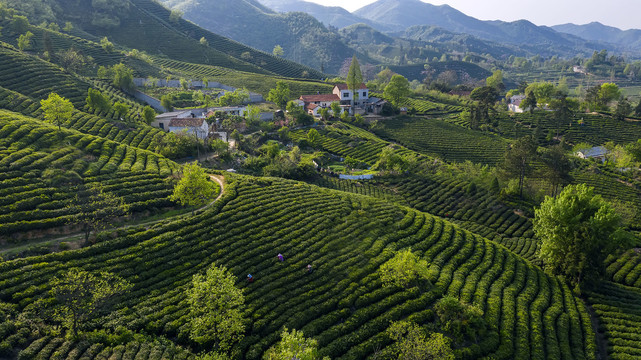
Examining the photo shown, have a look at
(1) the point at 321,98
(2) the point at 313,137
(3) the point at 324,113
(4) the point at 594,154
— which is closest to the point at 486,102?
(4) the point at 594,154

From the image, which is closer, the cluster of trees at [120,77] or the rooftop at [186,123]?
the rooftop at [186,123]

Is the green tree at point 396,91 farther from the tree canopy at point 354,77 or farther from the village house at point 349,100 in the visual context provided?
the tree canopy at point 354,77

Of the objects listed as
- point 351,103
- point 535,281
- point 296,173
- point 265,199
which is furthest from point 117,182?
point 351,103

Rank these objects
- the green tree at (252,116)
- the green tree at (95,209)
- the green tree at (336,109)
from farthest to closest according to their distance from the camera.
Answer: the green tree at (336,109)
the green tree at (252,116)
the green tree at (95,209)

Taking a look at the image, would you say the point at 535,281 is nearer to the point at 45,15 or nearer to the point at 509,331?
the point at 509,331

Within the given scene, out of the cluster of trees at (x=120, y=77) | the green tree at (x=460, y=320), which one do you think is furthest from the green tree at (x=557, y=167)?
the cluster of trees at (x=120, y=77)

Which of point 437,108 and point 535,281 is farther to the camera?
point 437,108
